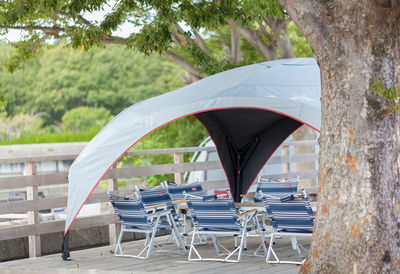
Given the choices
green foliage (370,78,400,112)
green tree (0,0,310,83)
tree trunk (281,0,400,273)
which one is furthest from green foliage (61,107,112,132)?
green foliage (370,78,400,112)

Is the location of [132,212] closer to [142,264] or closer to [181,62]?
[142,264]

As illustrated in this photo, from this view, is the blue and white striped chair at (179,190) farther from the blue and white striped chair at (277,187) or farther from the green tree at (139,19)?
the green tree at (139,19)

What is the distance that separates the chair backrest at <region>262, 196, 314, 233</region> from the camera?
707 centimetres

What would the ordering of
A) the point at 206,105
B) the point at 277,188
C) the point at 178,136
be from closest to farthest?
1. the point at 206,105
2. the point at 277,188
3. the point at 178,136

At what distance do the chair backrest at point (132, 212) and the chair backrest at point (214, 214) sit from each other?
679 millimetres

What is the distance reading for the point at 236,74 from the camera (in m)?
9.33

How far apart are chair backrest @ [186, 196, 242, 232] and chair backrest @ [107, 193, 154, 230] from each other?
2.23 ft

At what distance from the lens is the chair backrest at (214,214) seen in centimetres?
736

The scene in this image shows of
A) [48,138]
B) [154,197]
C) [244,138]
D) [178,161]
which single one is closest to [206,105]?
[154,197]

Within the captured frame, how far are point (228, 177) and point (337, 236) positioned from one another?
570 cm

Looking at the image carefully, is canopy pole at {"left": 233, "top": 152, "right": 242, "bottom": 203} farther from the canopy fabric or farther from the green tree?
the canopy fabric

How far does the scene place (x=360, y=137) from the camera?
551 centimetres

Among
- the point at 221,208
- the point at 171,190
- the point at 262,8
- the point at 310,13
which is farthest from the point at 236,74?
the point at 310,13

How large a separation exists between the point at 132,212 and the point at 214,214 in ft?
3.74
